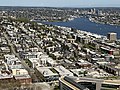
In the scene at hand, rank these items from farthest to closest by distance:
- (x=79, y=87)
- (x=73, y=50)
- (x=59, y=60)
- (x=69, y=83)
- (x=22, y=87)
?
(x=73, y=50) < (x=59, y=60) < (x=22, y=87) < (x=69, y=83) < (x=79, y=87)

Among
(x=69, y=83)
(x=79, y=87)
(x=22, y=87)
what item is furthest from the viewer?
(x=22, y=87)

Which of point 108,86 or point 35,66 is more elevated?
point 108,86

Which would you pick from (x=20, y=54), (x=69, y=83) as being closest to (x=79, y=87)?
(x=69, y=83)

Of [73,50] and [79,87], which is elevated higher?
[79,87]

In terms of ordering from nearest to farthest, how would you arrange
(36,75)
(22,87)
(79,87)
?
(79,87)
(22,87)
(36,75)

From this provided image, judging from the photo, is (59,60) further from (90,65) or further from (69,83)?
(69,83)

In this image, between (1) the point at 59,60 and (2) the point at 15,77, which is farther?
(1) the point at 59,60

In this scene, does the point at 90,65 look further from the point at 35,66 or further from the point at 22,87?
the point at 22,87

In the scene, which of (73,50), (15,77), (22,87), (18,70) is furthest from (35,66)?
(73,50)

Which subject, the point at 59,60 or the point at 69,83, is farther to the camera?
the point at 59,60
